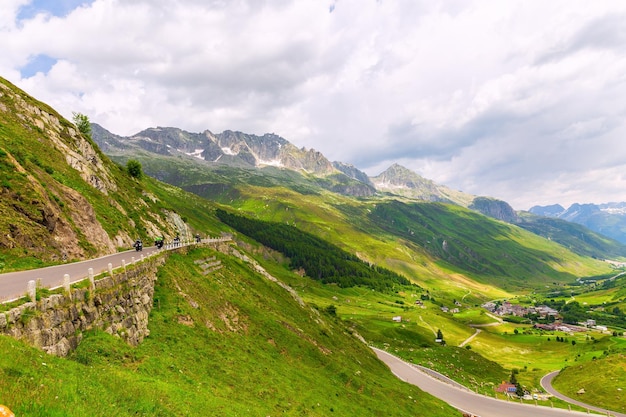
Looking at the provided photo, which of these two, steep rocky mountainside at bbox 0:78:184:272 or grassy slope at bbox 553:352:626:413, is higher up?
steep rocky mountainside at bbox 0:78:184:272

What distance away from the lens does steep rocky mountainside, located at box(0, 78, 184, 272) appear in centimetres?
4053

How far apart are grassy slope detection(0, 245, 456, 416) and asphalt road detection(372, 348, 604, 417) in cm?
2948

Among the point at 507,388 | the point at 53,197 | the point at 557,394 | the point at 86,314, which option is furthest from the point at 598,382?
the point at 53,197

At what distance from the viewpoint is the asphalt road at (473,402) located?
3497 inches

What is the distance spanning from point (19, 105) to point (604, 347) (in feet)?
874

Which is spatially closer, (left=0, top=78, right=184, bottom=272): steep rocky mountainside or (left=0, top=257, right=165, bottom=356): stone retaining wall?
(left=0, top=257, right=165, bottom=356): stone retaining wall

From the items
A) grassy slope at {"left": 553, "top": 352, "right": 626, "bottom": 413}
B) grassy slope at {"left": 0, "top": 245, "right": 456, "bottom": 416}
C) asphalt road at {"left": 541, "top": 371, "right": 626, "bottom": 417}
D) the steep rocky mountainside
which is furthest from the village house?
the steep rocky mountainside

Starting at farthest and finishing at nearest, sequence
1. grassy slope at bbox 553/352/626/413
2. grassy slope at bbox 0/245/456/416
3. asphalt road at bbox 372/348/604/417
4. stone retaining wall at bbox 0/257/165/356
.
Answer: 1. grassy slope at bbox 553/352/626/413
2. asphalt road at bbox 372/348/604/417
3. stone retaining wall at bbox 0/257/165/356
4. grassy slope at bbox 0/245/456/416

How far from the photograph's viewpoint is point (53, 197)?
50.6 meters

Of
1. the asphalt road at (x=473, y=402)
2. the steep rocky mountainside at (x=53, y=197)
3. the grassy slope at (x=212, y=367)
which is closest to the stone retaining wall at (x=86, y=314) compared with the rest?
the grassy slope at (x=212, y=367)

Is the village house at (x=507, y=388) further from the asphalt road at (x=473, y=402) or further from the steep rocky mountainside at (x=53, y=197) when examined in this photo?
the steep rocky mountainside at (x=53, y=197)

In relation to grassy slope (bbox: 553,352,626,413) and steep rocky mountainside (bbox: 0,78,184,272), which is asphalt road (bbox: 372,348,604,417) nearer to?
grassy slope (bbox: 553,352,626,413)

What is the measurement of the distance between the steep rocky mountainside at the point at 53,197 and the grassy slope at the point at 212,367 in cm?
1424

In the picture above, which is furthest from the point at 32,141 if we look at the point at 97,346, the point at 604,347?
the point at 604,347
